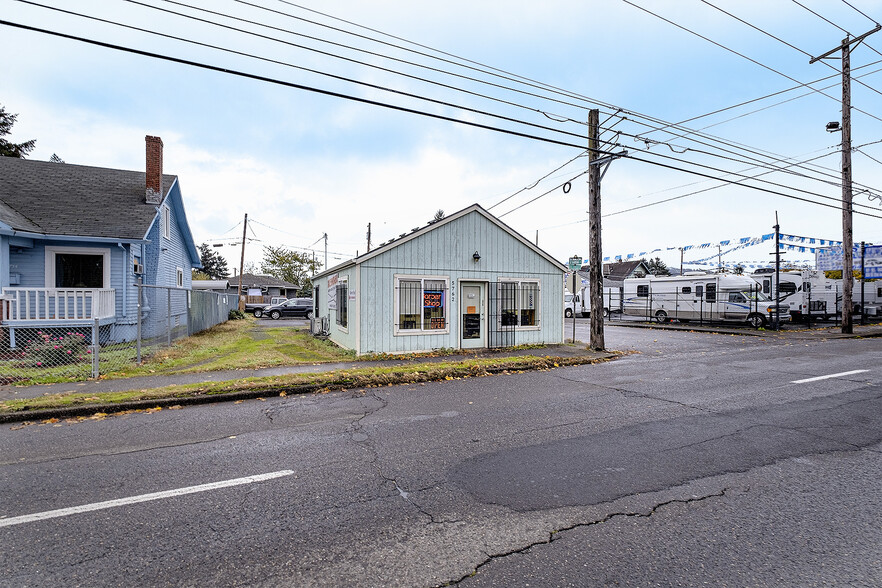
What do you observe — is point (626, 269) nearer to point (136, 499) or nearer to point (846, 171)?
point (846, 171)

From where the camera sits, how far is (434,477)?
4137 millimetres

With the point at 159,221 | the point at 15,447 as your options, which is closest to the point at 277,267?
the point at 159,221

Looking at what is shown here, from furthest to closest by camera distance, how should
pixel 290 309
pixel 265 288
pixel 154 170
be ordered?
pixel 265 288 < pixel 290 309 < pixel 154 170

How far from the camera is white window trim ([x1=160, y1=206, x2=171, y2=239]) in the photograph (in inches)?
732

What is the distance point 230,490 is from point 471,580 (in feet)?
7.81

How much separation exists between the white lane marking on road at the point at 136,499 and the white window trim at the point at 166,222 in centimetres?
1765

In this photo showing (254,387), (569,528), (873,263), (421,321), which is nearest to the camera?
(569,528)

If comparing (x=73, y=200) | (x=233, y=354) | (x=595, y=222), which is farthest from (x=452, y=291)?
(x=73, y=200)

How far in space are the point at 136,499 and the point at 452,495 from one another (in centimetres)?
266

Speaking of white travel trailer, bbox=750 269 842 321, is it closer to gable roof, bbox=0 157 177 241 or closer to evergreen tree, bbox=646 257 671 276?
gable roof, bbox=0 157 177 241

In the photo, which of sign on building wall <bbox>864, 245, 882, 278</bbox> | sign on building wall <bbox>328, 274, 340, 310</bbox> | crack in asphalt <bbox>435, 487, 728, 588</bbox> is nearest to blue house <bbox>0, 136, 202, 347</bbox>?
sign on building wall <bbox>328, 274, 340, 310</bbox>

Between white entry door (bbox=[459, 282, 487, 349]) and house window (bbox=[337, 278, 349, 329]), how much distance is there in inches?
147

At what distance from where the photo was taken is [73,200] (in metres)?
15.9

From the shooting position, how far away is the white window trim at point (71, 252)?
14195mm
